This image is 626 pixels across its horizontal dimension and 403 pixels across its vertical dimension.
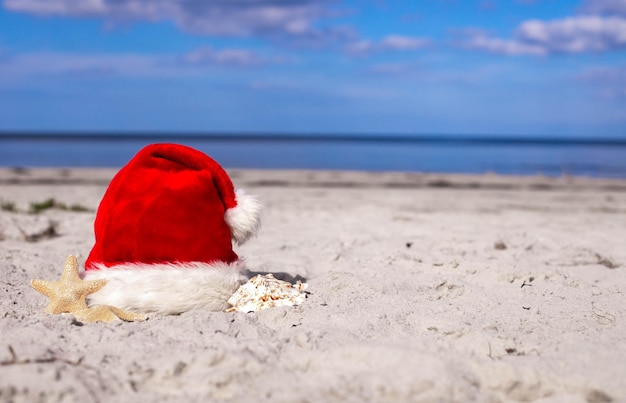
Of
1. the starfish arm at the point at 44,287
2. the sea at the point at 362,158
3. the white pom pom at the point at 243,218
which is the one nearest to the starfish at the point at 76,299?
the starfish arm at the point at 44,287

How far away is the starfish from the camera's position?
3109 mm

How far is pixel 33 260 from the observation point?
176 inches

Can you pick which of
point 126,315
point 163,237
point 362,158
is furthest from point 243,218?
point 362,158

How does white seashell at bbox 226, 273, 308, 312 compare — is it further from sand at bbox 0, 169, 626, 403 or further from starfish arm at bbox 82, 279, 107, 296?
starfish arm at bbox 82, 279, 107, 296

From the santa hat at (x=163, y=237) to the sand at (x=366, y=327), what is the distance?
154mm

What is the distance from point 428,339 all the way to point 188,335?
3.81 feet

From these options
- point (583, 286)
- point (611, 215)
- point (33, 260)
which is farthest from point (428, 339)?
point (611, 215)

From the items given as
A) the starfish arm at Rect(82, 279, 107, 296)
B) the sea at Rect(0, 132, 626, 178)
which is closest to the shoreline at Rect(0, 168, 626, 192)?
the sea at Rect(0, 132, 626, 178)

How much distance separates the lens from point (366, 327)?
310cm

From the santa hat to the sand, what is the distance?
0.15m

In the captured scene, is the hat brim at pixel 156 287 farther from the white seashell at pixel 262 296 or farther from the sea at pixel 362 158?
the sea at pixel 362 158

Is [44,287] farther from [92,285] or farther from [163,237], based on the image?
[163,237]

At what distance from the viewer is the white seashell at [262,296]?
335 centimetres

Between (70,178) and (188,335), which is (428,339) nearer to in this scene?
(188,335)
